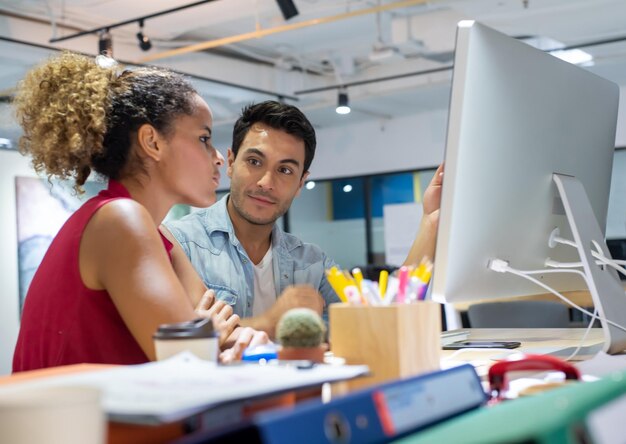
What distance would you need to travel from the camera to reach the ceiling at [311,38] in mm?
5570

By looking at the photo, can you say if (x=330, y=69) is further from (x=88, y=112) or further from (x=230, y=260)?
(x=88, y=112)

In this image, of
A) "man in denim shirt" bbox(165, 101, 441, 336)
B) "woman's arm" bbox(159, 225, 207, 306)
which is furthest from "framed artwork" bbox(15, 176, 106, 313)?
"woman's arm" bbox(159, 225, 207, 306)

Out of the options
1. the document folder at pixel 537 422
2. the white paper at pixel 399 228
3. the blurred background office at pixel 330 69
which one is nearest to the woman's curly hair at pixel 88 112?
the document folder at pixel 537 422

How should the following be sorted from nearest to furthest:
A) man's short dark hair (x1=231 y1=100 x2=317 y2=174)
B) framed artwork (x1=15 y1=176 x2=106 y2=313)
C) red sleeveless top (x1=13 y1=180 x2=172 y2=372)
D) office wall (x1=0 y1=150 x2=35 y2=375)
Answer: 1. red sleeveless top (x1=13 y1=180 x2=172 y2=372)
2. man's short dark hair (x1=231 y1=100 x2=317 y2=174)
3. office wall (x1=0 y1=150 x2=35 y2=375)
4. framed artwork (x1=15 y1=176 x2=106 y2=313)

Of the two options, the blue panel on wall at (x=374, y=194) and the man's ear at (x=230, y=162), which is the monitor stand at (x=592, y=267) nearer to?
the man's ear at (x=230, y=162)

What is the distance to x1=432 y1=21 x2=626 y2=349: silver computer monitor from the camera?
4.25 feet

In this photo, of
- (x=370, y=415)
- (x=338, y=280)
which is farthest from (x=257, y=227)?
(x=370, y=415)

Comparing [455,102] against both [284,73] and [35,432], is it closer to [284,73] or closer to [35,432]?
[35,432]

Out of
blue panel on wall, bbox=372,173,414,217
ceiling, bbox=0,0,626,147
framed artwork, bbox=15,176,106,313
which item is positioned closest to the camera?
ceiling, bbox=0,0,626,147

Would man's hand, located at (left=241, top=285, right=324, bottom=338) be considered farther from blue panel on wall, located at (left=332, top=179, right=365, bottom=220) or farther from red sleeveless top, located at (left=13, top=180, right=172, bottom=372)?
blue panel on wall, located at (left=332, top=179, right=365, bottom=220)

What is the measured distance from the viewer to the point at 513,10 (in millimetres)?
5242

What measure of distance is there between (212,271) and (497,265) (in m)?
1.28

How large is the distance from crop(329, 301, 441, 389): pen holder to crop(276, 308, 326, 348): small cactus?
22 millimetres

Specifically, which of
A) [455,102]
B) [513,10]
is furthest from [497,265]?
[513,10]
